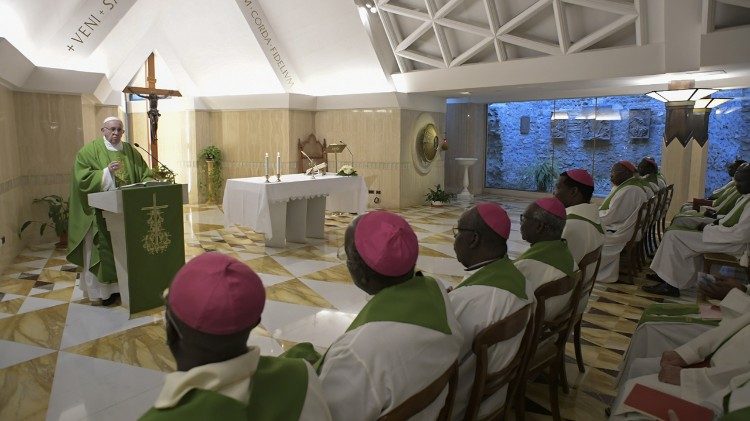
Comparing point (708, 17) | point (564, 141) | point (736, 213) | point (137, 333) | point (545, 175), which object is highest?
point (708, 17)

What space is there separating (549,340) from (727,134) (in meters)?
11.4

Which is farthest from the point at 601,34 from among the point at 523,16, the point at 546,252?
the point at 546,252

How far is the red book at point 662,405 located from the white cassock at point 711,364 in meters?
0.04

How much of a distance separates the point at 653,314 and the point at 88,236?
508cm

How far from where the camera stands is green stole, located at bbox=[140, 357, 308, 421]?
1.14 m

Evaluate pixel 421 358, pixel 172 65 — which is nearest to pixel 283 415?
pixel 421 358

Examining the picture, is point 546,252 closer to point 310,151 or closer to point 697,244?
point 697,244

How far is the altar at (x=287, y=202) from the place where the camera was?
7031 mm

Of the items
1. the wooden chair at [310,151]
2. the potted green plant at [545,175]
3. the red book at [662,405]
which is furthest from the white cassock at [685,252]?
the potted green plant at [545,175]

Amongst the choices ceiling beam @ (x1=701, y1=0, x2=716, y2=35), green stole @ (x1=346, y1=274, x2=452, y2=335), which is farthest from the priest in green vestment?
ceiling beam @ (x1=701, y1=0, x2=716, y2=35)

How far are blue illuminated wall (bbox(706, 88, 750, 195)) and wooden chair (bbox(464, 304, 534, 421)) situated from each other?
37.5 ft

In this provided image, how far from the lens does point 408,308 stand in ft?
5.90

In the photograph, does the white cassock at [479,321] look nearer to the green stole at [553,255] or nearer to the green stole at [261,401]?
the green stole at [553,255]

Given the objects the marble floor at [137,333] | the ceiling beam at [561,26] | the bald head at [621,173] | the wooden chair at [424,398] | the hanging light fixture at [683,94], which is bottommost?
the marble floor at [137,333]
